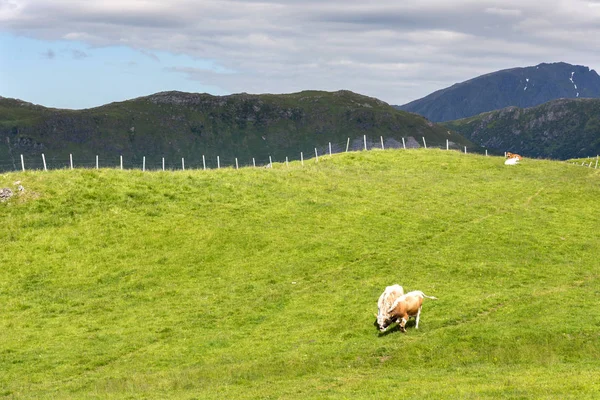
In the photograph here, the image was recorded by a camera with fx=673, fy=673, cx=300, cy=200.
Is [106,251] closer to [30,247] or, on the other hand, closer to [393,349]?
[30,247]

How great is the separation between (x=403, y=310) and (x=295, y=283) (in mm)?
11076

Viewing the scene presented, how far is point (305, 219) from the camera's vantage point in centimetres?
5325

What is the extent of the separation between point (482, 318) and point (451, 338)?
11.1ft

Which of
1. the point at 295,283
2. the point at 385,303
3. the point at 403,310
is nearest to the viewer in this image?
the point at 403,310

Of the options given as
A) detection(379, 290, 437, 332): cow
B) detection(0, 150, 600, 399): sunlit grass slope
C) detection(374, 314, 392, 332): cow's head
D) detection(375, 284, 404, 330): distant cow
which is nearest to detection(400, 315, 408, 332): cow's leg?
detection(379, 290, 437, 332): cow

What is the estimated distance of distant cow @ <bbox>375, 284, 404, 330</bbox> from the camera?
31547 millimetres

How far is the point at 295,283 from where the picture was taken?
41406mm

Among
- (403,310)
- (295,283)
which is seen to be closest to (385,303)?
(403,310)

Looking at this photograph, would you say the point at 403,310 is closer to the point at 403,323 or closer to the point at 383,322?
the point at 403,323

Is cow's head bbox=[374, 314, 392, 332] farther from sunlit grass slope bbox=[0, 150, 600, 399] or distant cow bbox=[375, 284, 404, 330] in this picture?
sunlit grass slope bbox=[0, 150, 600, 399]

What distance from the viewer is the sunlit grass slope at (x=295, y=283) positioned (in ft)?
88.8

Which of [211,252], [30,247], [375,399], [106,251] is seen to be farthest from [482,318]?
[30,247]

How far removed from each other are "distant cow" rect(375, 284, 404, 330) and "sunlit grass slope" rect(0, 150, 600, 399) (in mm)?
796

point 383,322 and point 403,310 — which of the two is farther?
point 403,310
